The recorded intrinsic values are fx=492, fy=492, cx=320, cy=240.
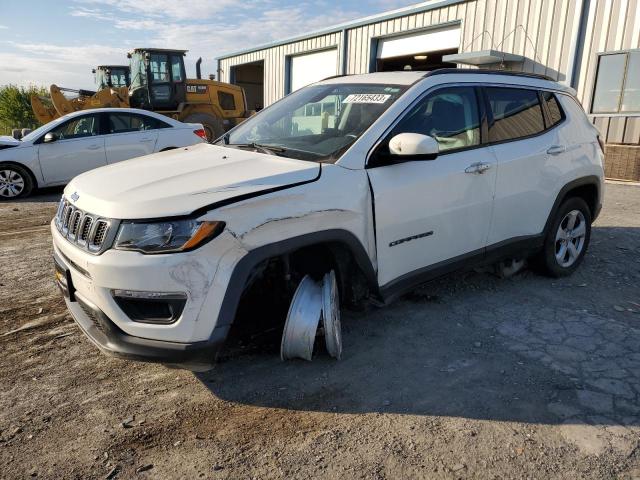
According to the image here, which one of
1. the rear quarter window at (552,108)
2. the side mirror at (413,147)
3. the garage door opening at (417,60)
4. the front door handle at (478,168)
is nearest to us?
the side mirror at (413,147)

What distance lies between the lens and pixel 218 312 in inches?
95.9

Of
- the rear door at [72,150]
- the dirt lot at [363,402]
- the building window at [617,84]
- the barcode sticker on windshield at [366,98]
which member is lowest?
the dirt lot at [363,402]

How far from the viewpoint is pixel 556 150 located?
420cm

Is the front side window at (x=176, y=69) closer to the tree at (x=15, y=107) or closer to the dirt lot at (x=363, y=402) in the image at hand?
the dirt lot at (x=363, y=402)

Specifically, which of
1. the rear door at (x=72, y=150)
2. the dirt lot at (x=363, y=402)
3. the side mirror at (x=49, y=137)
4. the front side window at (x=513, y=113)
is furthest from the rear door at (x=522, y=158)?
the side mirror at (x=49, y=137)

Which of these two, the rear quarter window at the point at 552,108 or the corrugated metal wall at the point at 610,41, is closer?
the rear quarter window at the point at 552,108

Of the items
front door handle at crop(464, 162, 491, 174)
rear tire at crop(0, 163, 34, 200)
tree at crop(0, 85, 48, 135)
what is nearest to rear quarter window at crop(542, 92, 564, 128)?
front door handle at crop(464, 162, 491, 174)

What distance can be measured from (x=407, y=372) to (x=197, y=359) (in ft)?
4.28

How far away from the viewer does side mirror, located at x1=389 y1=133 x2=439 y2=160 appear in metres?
2.91

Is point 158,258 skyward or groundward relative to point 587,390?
skyward

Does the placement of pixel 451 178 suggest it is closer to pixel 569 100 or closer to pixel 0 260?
pixel 569 100

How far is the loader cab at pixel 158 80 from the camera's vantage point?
47.0ft

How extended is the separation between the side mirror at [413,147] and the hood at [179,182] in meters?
0.51

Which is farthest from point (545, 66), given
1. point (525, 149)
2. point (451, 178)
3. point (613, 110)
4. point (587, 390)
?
point (587, 390)
